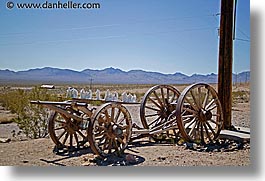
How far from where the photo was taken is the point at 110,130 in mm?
4945

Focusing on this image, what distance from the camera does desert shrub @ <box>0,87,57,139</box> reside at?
551 centimetres

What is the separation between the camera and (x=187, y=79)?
18.5 ft

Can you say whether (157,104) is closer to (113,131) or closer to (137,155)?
(137,155)

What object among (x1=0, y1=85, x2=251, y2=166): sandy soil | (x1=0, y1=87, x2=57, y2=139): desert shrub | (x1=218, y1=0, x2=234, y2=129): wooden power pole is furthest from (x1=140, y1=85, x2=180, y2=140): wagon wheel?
(x1=0, y1=87, x2=57, y2=139): desert shrub

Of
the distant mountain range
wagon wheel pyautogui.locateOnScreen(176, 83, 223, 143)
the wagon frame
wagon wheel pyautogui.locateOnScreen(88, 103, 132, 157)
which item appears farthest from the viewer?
wagon wheel pyautogui.locateOnScreen(176, 83, 223, 143)

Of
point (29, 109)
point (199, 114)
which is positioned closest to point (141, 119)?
point (199, 114)

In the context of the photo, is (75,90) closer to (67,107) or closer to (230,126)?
(67,107)

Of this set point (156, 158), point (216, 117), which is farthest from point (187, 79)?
point (156, 158)

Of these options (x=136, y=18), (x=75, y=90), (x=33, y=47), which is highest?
(x=136, y=18)

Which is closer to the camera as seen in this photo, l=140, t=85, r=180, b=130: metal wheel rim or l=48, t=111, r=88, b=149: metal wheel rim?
l=48, t=111, r=88, b=149: metal wheel rim

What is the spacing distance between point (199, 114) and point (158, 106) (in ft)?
2.40

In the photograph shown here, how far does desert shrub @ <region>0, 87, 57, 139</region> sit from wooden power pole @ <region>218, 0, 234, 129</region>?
2265mm

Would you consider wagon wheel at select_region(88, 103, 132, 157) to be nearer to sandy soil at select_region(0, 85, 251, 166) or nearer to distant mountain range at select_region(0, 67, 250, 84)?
sandy soil at select_region(0, 85, 251, 166)

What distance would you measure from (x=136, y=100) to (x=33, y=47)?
1496mm
